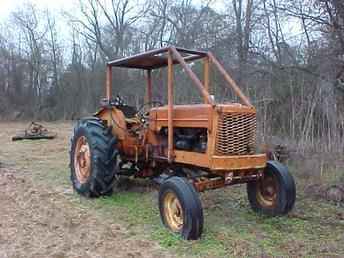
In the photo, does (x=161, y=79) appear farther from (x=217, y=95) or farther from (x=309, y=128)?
(x=309, y=128)

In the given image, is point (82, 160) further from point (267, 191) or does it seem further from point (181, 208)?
point (267, 191)

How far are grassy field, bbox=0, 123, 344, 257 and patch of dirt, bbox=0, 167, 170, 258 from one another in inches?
6.3

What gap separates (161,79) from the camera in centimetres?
1177

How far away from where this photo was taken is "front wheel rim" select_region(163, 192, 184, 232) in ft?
13.9

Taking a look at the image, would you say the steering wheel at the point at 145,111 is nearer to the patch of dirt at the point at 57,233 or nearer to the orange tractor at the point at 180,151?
the orange tractor at the point at 180,151

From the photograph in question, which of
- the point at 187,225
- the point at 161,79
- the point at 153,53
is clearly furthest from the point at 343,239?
the point at 161,79

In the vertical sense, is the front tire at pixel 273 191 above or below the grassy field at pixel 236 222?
above

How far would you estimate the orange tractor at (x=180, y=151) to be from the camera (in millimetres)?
4273

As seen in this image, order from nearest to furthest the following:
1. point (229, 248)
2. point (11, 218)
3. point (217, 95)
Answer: point (229, 248), point (11, 218), point (217, 95)

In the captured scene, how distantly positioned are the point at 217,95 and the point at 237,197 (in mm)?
3524

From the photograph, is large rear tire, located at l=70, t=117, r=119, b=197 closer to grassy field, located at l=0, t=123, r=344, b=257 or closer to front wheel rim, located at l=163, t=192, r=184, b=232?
grassy field, located at l=0, t=123, r=344, b=257

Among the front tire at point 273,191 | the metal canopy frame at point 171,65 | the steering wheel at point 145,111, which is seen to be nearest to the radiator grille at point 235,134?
the metal canopy frame at point 171,65

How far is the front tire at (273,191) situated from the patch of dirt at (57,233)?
1532 millimetres

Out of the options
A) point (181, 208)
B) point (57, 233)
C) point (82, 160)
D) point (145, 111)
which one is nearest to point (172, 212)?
point (181, 208)
